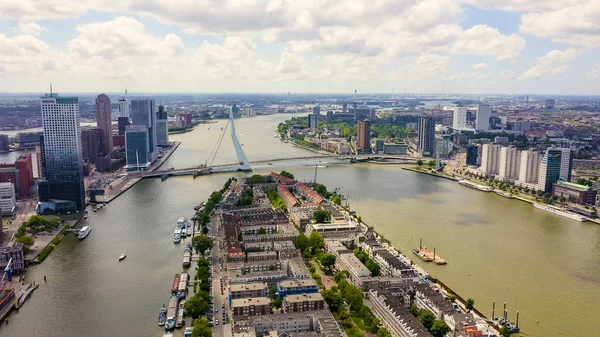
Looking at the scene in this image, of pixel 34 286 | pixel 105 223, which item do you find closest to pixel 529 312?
pixel 34 286

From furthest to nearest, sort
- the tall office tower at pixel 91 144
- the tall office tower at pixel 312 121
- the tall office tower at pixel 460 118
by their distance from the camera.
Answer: the tall office tower at pixel 312 121
the tall office tower at pixel 460 118
the tall office tower at pixel 91 144

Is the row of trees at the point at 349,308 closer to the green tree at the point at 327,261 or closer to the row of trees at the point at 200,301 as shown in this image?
the green tree at the point at 327,261

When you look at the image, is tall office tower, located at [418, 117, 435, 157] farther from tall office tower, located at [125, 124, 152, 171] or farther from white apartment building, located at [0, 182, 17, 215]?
white apartment building, located at [0, 182, 17, 215]

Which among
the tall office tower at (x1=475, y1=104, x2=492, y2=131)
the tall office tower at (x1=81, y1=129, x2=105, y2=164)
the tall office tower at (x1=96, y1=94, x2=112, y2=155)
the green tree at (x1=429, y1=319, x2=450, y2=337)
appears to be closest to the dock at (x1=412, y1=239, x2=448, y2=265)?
the green tree at (x1=429, y1=319, x2=450, y2=337)

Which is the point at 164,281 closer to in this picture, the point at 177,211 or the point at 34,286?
the point at 34,286

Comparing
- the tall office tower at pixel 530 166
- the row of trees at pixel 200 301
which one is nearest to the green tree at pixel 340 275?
the row of trees at pixel 200 301
